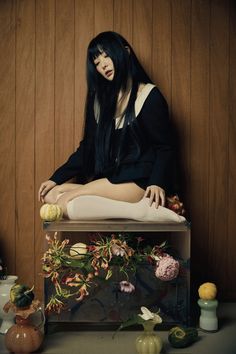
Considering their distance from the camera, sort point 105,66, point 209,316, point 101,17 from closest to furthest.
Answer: point 209,316
point 105,66
point 101,17

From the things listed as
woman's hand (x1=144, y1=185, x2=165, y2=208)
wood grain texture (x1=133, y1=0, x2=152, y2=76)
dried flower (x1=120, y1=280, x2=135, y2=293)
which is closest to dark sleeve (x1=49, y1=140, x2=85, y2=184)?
woman's hand (x1=144, y1=185, x2=165, y2=208)

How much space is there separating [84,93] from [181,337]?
147cm

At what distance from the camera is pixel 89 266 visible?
2.46 m

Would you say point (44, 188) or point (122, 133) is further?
point (44, 188)

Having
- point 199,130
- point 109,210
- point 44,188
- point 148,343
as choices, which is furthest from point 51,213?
point 199,130

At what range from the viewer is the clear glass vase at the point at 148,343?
7.26 ft

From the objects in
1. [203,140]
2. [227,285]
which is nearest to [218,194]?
[203,140]

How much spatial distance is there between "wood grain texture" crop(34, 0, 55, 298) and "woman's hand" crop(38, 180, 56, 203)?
22 centimetres

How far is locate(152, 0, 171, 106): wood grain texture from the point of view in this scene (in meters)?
3.09

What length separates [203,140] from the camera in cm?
314

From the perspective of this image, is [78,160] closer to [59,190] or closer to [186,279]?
[59,190]

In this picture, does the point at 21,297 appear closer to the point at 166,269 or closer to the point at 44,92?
the point at 166,269

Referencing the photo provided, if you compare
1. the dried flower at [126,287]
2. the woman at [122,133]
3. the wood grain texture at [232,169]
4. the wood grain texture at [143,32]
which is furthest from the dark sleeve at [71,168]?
the wood grain texture at [232,169]

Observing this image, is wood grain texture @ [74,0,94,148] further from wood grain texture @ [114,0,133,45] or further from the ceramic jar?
the ceramic jar
